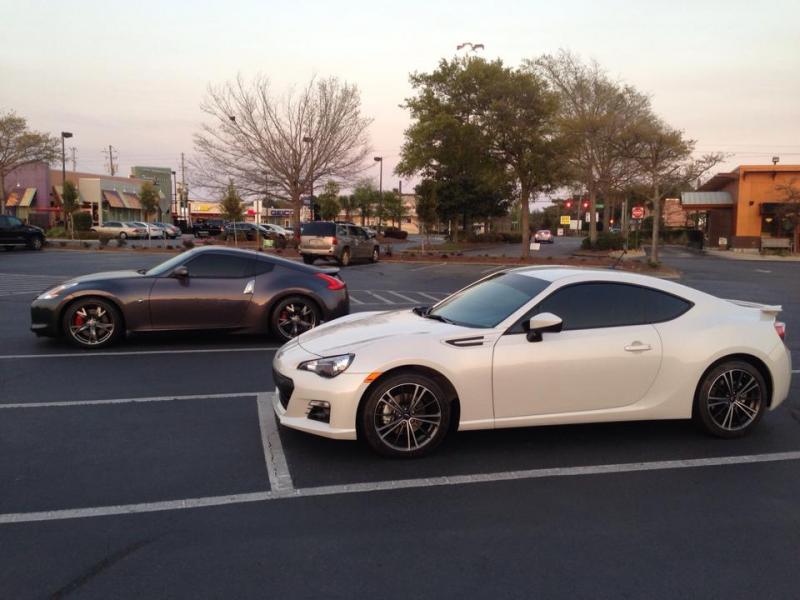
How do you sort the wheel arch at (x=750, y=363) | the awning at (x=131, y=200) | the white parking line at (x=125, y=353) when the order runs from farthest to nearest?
1. the awning at (x=131, y=200)
2. the white parking line at (x=125, y=353)
3. the wheel arch at (x=750, y=363)

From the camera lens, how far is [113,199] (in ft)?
229

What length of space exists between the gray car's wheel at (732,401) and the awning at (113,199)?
7192 cm

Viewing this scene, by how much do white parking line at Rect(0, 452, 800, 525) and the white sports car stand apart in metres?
0.40


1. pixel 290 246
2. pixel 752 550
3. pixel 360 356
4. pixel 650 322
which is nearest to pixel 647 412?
pixel 650 322

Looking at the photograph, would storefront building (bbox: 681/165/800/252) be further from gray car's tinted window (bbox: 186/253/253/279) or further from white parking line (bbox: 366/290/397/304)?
gray car's tinted window (bbox: 186/253/253/279)

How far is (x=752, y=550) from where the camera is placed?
12.0 feet

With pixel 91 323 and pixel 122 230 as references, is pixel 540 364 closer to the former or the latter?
pixel 91 323

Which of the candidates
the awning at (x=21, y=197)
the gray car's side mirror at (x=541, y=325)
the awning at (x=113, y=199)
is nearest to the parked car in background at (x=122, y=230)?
the awning at (x=21, y=197)

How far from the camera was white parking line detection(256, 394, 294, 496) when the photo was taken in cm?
444

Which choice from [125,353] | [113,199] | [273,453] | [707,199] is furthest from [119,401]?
[113,199]

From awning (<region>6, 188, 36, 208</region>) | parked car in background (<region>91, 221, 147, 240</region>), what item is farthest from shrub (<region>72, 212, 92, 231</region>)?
awning (<region>6, 188, 36, 208</region>)

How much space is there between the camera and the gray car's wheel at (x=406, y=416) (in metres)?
4.82

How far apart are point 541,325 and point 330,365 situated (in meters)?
1.57

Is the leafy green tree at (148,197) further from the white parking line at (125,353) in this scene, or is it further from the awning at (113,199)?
the white parking line at (125,353)
